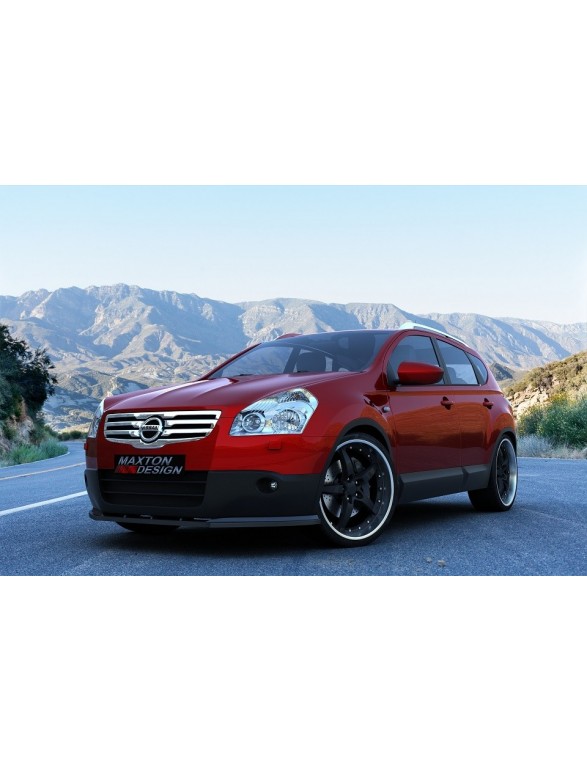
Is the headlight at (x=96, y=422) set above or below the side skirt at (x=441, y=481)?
above

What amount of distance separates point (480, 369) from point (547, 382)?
3776 centimetres

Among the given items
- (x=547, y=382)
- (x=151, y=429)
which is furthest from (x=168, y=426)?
(x=547, y=382)

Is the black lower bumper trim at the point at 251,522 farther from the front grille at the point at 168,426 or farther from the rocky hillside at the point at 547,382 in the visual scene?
the rocky hillside at the point at 547,382

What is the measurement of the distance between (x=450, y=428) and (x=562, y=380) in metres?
38.1

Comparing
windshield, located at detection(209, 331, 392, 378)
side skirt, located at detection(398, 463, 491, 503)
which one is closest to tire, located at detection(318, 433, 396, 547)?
side skirt, located at detection(398, 463, 491, 503)

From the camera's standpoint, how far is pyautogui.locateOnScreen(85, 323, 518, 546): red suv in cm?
571

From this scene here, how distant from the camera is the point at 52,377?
5753cm

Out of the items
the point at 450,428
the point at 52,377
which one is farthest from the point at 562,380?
the point at 450,428

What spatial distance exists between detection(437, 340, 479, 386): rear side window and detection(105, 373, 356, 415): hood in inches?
74.5

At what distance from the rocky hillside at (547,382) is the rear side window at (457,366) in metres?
34.3

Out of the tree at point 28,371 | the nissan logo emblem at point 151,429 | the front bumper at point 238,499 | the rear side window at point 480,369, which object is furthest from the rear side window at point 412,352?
the tree at point 28,371

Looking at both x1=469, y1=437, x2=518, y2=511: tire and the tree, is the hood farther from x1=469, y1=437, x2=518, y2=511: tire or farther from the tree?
the tree

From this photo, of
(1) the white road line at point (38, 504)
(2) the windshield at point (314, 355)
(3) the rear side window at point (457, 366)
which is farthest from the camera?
(1) the white road line at point (38, 504)

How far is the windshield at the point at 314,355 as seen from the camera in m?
7.07
